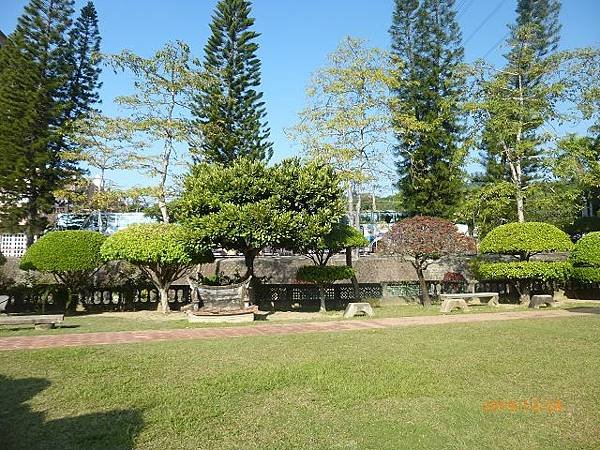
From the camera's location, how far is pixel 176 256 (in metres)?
11.1

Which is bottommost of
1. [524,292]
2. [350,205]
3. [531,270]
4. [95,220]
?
[524,292]

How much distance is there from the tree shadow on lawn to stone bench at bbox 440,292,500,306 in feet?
32.9

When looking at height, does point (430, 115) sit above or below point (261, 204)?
above

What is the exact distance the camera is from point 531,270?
41.8 ft

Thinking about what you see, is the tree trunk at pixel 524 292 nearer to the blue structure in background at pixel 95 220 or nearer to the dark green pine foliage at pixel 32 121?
the blue structure in background at pixel 95 220

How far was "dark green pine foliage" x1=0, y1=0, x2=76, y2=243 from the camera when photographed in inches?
673

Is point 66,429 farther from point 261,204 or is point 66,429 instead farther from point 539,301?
point 539,301

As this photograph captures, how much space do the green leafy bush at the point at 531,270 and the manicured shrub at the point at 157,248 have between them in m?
8.02

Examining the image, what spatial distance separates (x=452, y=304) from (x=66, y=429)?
9.96m

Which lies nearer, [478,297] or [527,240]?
[527,240]

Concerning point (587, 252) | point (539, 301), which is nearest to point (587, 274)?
point (587, 252)

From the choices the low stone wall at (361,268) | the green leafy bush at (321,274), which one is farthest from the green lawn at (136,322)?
the low stone wall at (361,268)

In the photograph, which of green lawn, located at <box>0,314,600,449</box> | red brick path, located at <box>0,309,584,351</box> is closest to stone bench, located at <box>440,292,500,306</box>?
red brick path, located at <box>0,309,584,351</box>

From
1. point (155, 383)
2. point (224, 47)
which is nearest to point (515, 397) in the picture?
point (155, 383)
